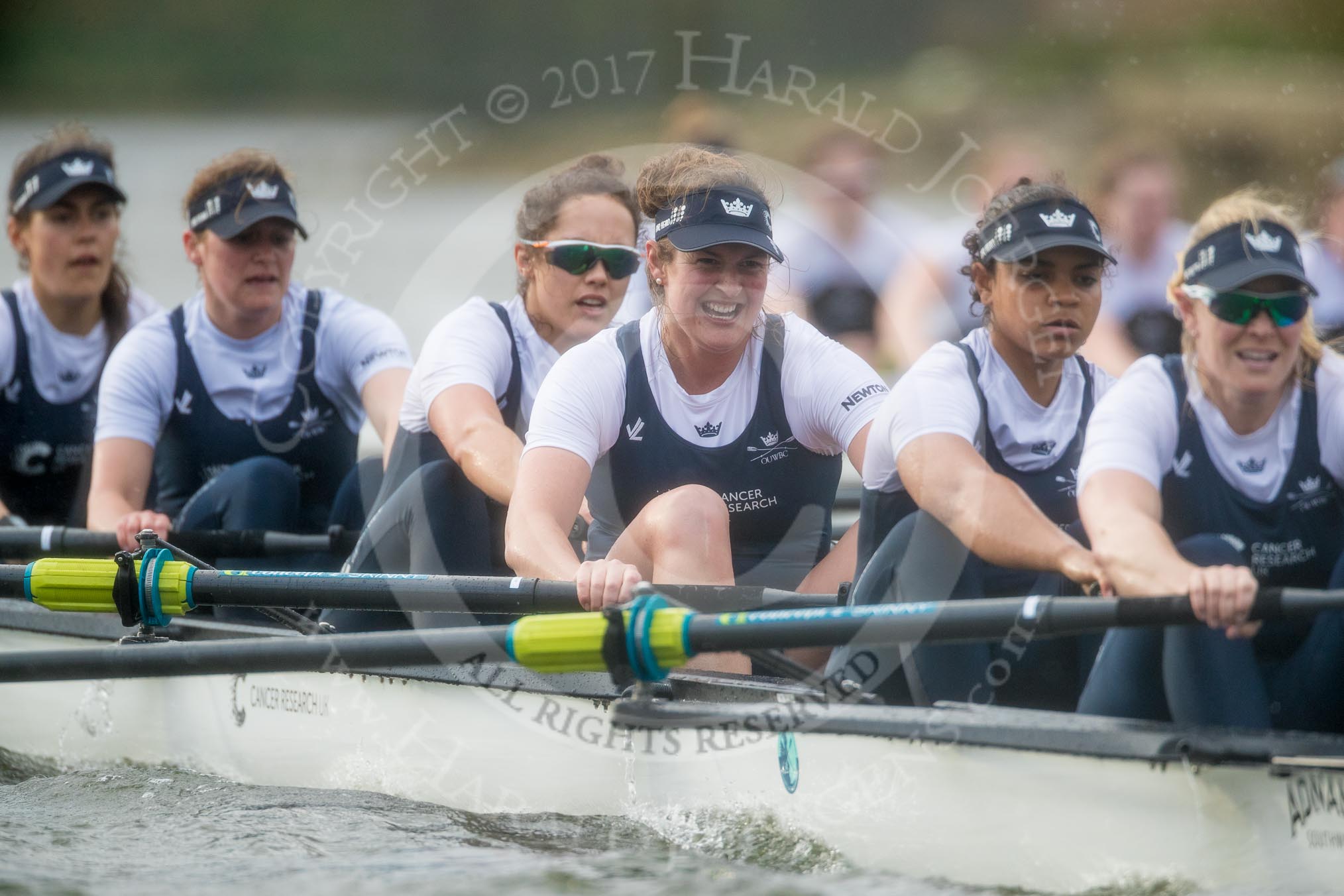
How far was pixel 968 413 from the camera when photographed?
8.32ft

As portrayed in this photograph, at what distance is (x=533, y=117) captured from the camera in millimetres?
13258

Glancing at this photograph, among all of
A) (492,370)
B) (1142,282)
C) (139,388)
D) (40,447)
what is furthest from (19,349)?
(1142,282)

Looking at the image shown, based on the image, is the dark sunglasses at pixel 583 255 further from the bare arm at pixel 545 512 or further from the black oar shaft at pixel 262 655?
the black oar shaft at pixel 262 655

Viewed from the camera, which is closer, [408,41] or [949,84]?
[949,84]

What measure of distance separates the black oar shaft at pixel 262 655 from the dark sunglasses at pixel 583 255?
40.1 inches

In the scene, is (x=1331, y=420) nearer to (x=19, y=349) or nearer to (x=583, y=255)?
(x=583, y=255)

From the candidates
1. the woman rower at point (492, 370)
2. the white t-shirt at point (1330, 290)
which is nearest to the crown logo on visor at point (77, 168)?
the woman rower at point (492, 370)

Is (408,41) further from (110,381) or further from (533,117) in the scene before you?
(110,381)

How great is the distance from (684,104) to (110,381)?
8.18 feet

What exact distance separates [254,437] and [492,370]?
84 cm

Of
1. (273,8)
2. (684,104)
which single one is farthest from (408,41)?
(684,104)

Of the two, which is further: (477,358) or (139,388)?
(139,388)

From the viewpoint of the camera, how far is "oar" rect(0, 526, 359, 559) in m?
3.49

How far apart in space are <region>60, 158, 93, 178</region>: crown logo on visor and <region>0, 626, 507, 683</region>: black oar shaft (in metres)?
1.94
